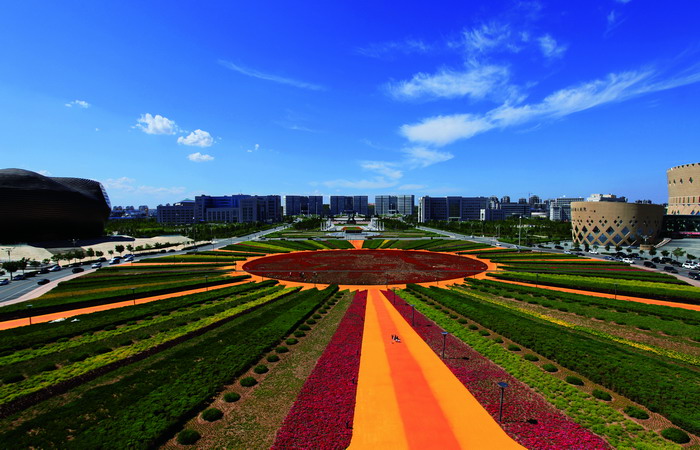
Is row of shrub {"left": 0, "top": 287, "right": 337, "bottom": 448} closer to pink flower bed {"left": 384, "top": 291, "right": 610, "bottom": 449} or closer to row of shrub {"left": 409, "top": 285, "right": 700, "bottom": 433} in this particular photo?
pink flower bed {"left": 384, "top": 291, "right": 610, "bottom": 449}

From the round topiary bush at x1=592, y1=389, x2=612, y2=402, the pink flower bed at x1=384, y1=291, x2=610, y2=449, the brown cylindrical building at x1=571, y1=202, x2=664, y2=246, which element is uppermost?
the brown cylindrical building at x1=571, y1=202, x2=664, y2=246

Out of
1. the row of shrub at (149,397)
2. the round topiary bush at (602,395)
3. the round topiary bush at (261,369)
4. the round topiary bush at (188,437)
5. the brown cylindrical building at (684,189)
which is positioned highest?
the brown cylindrical building at (684,189)

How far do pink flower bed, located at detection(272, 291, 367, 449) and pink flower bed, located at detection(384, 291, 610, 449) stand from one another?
8.32 meters

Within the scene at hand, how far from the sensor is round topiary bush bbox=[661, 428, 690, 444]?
15886 millimetres

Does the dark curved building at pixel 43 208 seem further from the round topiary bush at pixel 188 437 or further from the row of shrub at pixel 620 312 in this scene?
the row of shrub at pixel 620 312

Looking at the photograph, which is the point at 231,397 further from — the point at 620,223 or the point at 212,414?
the point at 620,223

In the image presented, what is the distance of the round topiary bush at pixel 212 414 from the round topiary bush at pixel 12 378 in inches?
571

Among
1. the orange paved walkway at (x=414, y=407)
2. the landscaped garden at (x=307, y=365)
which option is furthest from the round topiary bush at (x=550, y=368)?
the orange paved walkway at (x=414, y=407)

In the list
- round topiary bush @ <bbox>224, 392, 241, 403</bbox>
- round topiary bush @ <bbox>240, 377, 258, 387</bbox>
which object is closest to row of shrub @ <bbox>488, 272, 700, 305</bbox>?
round topiary bush @ <bbox>240, 377, 258, 387</bbox>

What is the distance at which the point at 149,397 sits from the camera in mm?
18469

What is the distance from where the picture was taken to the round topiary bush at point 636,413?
1777 centimetres

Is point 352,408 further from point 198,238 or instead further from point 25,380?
point 198,238

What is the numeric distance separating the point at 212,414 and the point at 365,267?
178 ft

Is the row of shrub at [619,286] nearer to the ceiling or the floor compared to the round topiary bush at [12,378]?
nearer to the floor
